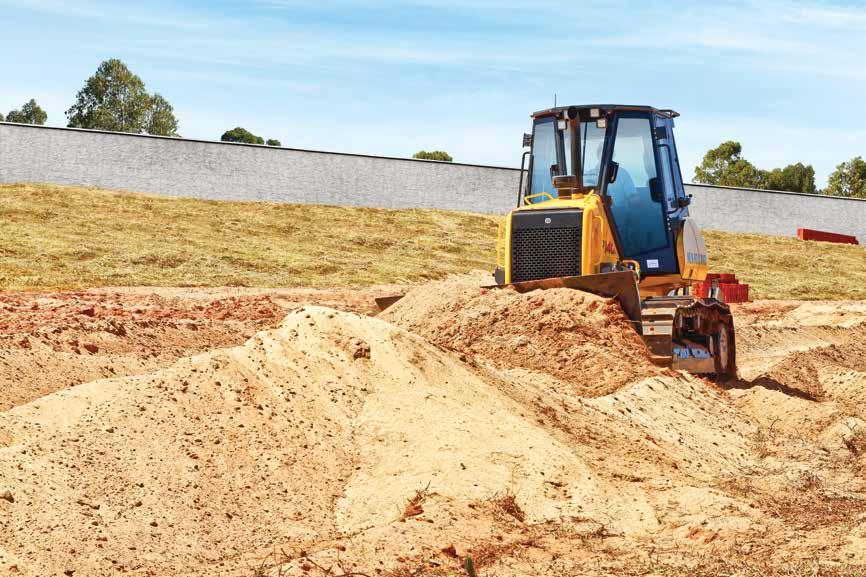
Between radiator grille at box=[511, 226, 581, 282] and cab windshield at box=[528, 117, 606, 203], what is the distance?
0.85 m

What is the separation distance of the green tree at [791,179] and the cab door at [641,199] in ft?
213

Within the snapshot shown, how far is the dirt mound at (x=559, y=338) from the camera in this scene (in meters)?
13.1

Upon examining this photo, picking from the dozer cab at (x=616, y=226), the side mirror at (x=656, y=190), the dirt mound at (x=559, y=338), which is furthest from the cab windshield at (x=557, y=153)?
the dirt mound at (x=559, y=338)

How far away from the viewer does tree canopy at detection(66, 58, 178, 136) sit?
71.2 meters

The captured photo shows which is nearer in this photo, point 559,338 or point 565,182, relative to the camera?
point 559,338

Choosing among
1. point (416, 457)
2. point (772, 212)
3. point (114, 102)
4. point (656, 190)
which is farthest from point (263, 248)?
point (114, 102)

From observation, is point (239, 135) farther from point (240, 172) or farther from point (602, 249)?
point (602, 249)

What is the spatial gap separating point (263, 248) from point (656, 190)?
17.3 meters

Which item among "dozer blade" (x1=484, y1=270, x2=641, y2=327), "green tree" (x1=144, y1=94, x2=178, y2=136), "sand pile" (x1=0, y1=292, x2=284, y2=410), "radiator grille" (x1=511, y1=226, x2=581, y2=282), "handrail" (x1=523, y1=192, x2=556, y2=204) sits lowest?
"sand pile" (x1=0, y1=292, x2=284, y2=410)

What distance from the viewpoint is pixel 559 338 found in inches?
529

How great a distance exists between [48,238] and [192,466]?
824 inches

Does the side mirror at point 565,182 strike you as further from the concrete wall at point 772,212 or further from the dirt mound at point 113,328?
the concrete wall at point 772,212

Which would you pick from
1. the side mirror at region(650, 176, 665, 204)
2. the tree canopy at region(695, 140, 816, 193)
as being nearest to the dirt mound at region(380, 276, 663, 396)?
the side mirror at region(650, 176, 665, 204)

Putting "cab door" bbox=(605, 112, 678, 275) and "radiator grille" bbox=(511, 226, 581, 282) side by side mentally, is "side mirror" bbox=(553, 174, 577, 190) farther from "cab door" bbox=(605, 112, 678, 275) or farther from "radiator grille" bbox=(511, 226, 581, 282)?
"radiator grille" bbox=(511, 226, 581, 282)
